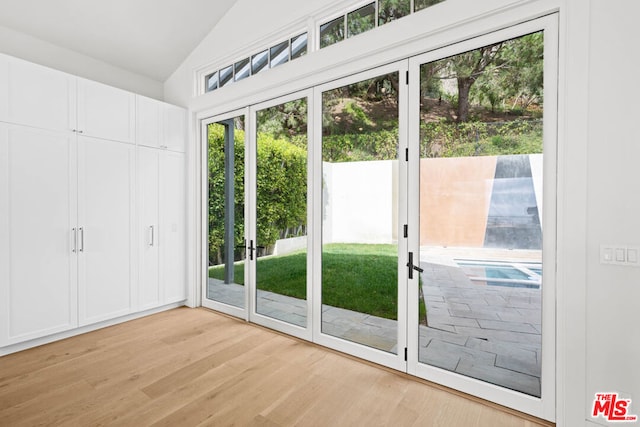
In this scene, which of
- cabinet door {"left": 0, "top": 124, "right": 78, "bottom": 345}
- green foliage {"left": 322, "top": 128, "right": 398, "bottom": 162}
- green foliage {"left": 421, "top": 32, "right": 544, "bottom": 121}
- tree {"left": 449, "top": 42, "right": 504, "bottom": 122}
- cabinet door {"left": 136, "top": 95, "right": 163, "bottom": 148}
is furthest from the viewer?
cabinet door {"left": 136, "top": 95, "right": 163, "bottom": 148}

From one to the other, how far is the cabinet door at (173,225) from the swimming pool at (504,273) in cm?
335

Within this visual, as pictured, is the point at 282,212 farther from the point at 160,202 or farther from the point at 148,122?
the point at 148,122

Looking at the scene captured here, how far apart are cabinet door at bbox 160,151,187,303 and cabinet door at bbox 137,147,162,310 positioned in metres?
0.08

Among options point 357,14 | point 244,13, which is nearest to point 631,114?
point 357,14

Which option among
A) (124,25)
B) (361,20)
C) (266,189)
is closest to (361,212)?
(266,189)

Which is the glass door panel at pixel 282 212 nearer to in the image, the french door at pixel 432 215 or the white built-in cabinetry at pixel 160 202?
the french door at pixel 432 215

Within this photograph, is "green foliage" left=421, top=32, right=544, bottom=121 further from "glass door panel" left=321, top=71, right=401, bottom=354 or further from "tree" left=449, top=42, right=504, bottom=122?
"glass door panel" left=321, top=71, right=401, bottom=354

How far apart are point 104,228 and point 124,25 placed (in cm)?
227

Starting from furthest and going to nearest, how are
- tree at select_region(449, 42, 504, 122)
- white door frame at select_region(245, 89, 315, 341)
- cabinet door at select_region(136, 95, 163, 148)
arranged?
1. cabinet door at select_region(136, 95, 163, 148)
2. white door frame at select_region(245, 89, 315, 341)
3. tree at select_region(449, 42, 504, 122)

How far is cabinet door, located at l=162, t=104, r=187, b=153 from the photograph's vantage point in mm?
3889

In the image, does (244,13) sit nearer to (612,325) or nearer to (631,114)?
(631,114)

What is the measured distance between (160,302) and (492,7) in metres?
4.31

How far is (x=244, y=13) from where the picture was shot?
355 cm

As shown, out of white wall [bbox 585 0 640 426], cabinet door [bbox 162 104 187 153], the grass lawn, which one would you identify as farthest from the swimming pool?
cabinet door [bbox 162 104 187 153]
